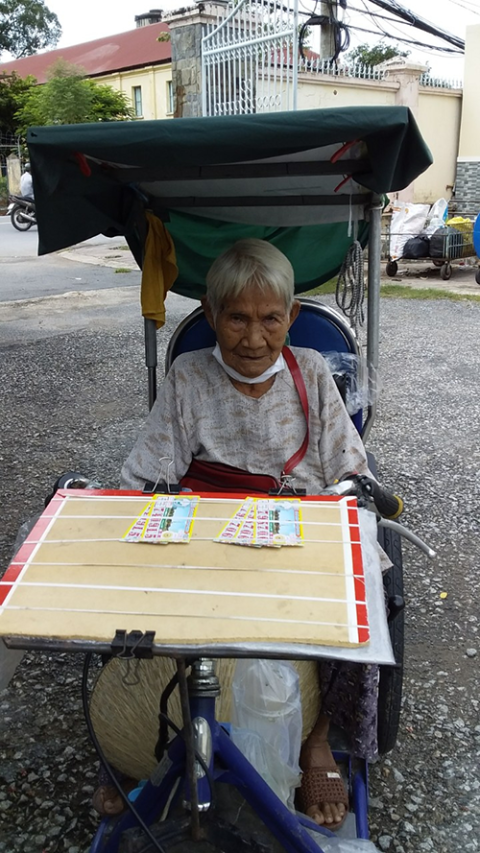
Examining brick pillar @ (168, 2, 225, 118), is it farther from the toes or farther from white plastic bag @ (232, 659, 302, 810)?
the toes

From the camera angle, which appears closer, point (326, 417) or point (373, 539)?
point (373, 539)

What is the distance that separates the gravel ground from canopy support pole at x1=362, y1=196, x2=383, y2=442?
94 centimetres

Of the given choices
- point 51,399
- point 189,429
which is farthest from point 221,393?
point 51,399

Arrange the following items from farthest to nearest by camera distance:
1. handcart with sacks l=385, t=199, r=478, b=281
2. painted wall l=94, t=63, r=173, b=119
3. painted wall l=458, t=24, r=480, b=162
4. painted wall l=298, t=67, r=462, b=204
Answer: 1. painted wall l=94, t=63, r=173, b=119
2. painted wall l=458, t=24, r=480, b=162
3. painted wall l=298, t=67, r=462, b=204
4. handcart with sacks l=385, t=199, r=478, b=281

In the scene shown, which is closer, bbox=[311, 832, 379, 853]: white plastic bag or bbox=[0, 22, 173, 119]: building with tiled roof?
bbox=[311, 832, 379, 853]: white plastic bag

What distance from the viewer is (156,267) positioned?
2.77 m

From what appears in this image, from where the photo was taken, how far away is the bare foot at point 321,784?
1945 millimetres

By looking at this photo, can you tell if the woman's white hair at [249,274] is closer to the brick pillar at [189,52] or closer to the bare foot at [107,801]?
the bare foot at [107,801]

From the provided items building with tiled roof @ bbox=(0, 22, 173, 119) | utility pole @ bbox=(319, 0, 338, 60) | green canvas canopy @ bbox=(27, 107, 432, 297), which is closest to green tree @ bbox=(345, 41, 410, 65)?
building with tiled roof @ bbox=(0, 22, 173, 119)

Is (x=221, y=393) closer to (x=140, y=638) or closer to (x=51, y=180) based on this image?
(x=51, y=180)

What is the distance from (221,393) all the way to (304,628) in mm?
1115

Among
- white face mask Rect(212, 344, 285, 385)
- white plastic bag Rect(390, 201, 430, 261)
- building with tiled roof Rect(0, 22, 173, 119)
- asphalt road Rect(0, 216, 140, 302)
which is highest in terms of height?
building with tiled roof Rect(0, 22, 173, 119)

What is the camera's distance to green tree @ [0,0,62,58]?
149ft

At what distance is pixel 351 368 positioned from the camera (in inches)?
104
